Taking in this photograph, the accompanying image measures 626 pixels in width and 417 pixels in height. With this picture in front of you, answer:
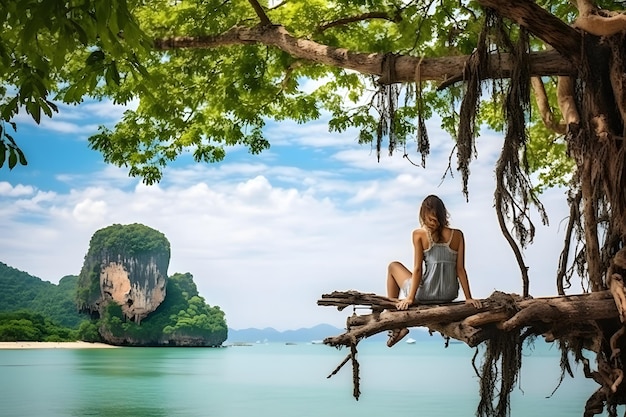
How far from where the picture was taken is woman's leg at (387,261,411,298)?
6.39 metres

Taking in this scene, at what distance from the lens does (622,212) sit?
601 centimetres

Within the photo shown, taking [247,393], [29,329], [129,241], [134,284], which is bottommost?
[247,393]

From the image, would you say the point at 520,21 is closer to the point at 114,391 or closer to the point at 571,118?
the point at 571,118

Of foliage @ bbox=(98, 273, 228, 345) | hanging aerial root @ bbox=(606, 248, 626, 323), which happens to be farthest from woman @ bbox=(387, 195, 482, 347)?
foliage @ bbox=(98, 273, 228, 345)

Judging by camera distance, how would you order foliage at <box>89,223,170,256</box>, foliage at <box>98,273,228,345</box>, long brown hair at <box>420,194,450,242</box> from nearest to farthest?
long brown hair at <box>420,194,450,242</box> → foliage at <box>98,273,228,345</box> → foliage at <box>89,223,170,256</box>

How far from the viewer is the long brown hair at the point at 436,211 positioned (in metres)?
6.16


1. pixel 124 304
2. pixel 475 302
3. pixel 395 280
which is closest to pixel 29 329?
pixel 124 304

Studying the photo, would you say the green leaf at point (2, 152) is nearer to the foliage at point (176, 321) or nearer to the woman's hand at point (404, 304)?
the woman's hand at point (404, 304)

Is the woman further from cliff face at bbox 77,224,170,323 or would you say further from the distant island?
cliff face at bbox 77,224,170,323

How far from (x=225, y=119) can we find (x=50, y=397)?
23669mm

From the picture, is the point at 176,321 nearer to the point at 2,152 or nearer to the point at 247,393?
the point at 247,393

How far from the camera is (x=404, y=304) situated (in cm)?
605

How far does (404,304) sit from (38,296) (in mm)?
82863

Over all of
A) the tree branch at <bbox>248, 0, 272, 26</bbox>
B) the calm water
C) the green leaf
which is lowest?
the calm water
